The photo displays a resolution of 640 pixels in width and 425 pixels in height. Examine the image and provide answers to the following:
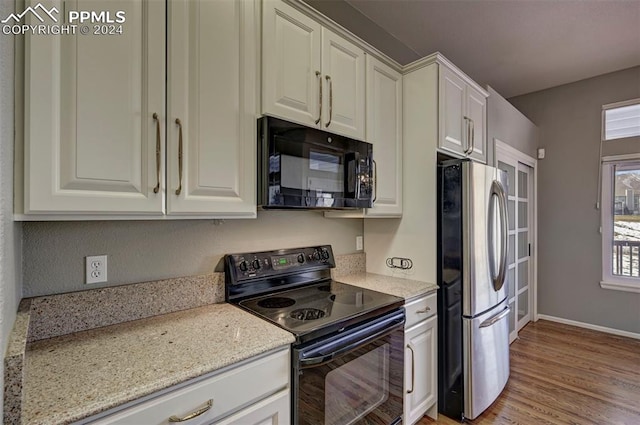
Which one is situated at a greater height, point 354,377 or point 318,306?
point 318,306

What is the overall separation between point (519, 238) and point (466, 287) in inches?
83.1

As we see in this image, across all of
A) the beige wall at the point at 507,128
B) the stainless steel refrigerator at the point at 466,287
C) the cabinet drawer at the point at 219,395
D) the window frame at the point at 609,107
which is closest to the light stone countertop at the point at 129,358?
the cabinet drawer at the point at 219,395

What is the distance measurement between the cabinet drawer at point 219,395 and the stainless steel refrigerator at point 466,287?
4.19ft

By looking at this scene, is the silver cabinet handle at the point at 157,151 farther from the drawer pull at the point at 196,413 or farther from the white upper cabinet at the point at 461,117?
the white upper cabinet at the point at 461,117

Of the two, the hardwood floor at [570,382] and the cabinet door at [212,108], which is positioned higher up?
the cabinet door at [212,108]

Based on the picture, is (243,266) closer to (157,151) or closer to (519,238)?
(157,151)

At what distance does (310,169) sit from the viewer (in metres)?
1.55

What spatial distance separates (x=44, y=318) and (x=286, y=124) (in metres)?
1.21

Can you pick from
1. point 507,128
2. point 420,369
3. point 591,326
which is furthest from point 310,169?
point 591,326

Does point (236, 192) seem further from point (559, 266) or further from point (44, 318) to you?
point (559, 266)

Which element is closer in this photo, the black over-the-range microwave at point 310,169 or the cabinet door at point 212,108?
the cabinet door at point 212,108

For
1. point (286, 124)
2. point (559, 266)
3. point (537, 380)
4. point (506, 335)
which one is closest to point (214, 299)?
point (286, 124)

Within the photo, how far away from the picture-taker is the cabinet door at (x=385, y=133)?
195 cm

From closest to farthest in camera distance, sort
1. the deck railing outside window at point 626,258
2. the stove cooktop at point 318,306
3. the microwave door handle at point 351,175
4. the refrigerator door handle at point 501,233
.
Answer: the stove cooktop at point 318,306 → the microwave door handle at point 351,175 → the refrigerator door handle at point 501,233 → the deck railing outside window at point 626,258
